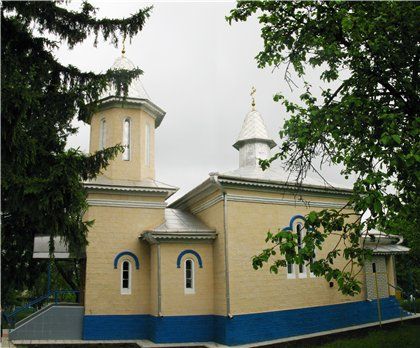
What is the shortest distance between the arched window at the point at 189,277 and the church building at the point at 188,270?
1.4 inches

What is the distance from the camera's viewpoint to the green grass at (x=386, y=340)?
1277 centimetres

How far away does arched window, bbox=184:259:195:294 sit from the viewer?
609 inches

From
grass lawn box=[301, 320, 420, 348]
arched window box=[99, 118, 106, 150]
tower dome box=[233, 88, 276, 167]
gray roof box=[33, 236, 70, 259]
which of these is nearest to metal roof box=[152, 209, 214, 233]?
gray roof box=[33, 236, 70, 259]

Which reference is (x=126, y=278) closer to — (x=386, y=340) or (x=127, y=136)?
(x=127, y=136)

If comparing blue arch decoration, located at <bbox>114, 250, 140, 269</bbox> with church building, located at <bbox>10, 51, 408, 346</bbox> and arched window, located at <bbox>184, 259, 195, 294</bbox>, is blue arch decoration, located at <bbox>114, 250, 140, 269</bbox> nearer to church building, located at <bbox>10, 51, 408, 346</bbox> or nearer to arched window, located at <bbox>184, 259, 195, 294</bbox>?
church building, located at <bbox>10, 51, 408, 346</bbox>

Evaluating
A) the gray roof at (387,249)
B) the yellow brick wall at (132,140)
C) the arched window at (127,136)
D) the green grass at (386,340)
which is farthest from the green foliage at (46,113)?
the gray roof at (387,249)

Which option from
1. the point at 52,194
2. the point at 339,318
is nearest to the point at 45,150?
the point at 52,194

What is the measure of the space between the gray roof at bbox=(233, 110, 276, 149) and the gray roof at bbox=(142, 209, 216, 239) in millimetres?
4797

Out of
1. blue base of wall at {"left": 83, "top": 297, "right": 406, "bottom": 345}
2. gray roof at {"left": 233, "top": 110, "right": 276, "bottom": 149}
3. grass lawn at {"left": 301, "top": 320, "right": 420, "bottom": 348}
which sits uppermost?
gray roof at {"left": 233, "top": 110, "right": 276, "bottom": 149}

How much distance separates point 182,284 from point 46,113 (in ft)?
26.7

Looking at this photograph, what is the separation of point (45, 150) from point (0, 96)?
4.70 feet

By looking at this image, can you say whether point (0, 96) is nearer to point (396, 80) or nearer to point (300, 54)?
point (300, 54)

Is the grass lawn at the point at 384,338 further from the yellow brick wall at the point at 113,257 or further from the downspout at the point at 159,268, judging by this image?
the yellow brick wall at the point at 113,257

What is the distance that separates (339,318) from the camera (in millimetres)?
16859
